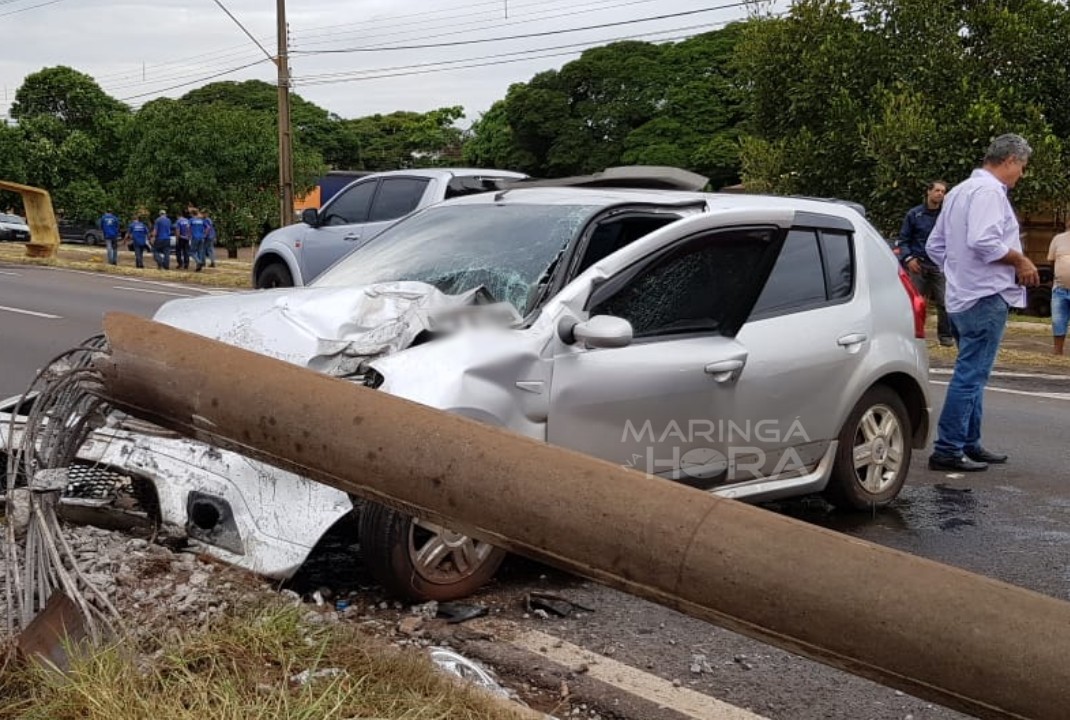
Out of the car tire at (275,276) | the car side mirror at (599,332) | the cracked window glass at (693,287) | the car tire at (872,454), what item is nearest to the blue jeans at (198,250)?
the car tire at (275,276)

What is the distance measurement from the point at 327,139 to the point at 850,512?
74.9m

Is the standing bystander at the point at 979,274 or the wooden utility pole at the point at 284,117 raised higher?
the wooden utility pole at the point at 284,117

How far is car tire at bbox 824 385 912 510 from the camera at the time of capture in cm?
588

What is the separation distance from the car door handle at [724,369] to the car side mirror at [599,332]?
561mm

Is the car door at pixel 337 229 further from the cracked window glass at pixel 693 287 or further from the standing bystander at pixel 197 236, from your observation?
the standing bystander at pixel 197 236

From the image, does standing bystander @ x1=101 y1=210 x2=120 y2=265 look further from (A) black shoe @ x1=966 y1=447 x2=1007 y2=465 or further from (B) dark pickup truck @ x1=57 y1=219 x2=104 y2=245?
(A) black shoe @ x1=966 y1=447 x2=1007 y2=465

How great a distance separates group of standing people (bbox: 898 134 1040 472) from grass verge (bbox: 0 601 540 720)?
4.56 metres

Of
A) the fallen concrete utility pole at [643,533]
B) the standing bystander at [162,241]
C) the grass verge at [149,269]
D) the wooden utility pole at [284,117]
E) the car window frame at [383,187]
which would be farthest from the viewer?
the standing bystander at [162,241]

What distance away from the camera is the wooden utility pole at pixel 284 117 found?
24.3 m

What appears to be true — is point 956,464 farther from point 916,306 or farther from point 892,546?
point 892,546

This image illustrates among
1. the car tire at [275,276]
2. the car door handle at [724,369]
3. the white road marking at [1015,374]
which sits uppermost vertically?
the car door handle at [724,369]

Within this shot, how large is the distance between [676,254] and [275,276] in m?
9.57

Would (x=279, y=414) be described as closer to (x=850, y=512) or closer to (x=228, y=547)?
(x=228, y=547)

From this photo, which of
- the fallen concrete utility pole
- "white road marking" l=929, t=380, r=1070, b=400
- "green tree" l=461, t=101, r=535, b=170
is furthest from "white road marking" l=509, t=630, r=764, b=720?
"green tree" l=461, t=101, r=535, b=170
